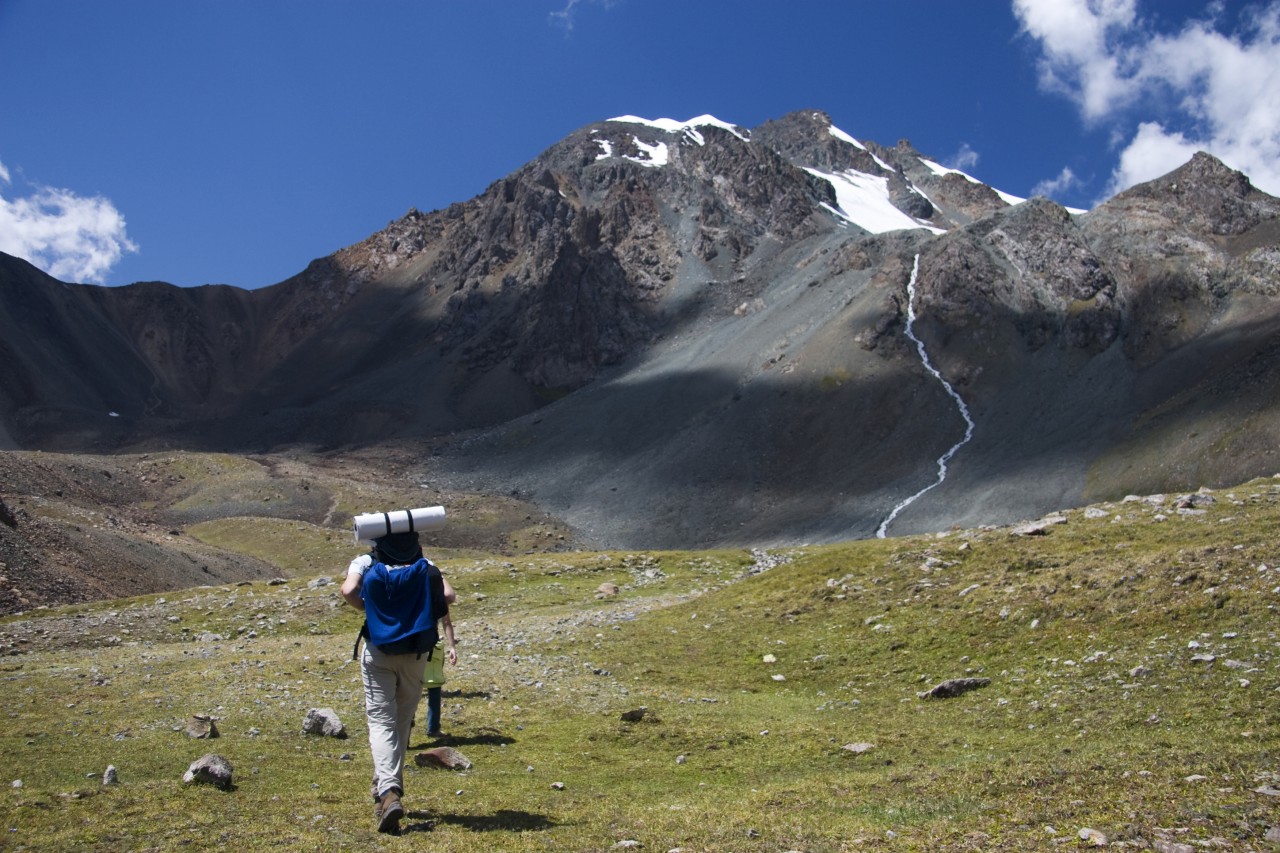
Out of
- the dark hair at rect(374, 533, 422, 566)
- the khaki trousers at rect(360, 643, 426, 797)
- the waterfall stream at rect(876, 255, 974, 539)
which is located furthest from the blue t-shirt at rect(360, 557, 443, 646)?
the waterfall stream at rect(876, 255, 974, 539)

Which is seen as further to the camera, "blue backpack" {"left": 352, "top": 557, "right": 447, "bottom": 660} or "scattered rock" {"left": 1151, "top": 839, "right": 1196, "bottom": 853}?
"blue backpack" {"left": 352, "top": 557, "right": 447, "bottom": 660}

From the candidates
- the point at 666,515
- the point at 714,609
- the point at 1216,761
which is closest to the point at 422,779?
the point at 1216,761

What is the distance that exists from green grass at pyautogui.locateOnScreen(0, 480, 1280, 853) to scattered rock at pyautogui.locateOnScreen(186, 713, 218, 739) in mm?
215

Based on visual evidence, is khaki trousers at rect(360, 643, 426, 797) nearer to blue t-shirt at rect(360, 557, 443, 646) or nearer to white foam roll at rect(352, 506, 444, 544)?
blue t-shirt at rect(360, 557, 443, 646)

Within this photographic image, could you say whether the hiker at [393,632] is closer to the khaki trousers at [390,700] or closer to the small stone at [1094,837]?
the khaki trousers at [390,700]

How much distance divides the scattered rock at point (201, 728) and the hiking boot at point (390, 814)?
7121 millimetres

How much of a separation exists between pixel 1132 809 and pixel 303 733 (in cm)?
1447

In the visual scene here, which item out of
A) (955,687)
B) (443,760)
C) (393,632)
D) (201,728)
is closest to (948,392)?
(955,687)

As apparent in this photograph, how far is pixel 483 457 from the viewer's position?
18800cm

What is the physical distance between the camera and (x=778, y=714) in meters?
21.9

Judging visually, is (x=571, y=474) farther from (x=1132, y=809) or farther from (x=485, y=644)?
(x=1132, y=809)

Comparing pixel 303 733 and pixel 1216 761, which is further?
pixel 303 733

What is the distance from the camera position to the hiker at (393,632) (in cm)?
1305

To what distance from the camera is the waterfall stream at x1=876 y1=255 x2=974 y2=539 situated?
126 metres
